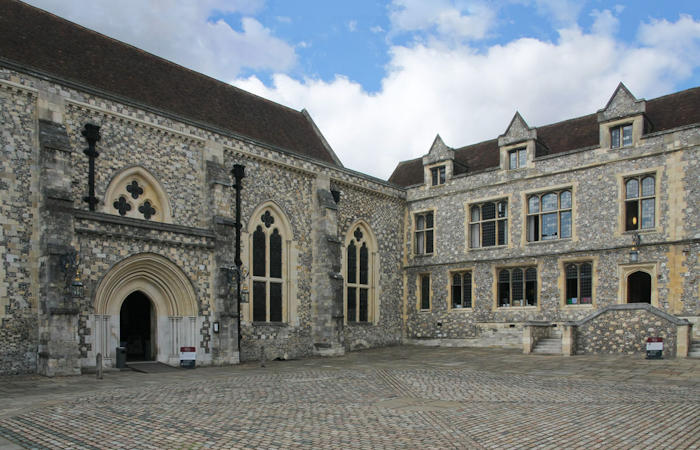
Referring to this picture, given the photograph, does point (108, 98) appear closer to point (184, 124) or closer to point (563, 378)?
point (184, 124)

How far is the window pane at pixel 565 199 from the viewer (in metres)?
25.3

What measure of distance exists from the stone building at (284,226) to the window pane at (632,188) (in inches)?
3.5

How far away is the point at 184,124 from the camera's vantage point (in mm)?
20531

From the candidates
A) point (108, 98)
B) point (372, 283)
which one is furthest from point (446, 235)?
point (108, 98)

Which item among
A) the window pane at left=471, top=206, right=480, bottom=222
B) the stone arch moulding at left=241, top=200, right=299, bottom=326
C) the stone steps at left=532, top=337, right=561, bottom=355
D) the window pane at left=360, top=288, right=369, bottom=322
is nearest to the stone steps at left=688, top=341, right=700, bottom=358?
the stone steps at left=532, top=337, right=561, bottom=355

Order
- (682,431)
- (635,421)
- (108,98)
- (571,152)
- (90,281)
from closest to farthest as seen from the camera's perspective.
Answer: (682,431)
(635,421)
(90,281)
(108,98)
(571,152)

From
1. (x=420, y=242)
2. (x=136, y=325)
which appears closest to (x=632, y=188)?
(x=420, y=242)

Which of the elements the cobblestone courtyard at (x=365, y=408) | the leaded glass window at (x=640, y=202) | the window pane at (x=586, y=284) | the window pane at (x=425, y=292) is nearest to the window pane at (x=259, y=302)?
the cobblestone courtyard at (x=365, y=408)

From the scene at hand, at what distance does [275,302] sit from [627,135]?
15.6 m

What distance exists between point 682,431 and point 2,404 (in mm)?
11758

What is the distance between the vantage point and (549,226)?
25766mm

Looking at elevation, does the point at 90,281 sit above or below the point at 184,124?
below

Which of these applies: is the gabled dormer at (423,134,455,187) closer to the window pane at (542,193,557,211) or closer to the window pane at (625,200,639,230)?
the window pane at (542,193,557,211)

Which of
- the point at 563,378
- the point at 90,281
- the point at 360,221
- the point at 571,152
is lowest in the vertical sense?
the point at 563,378
